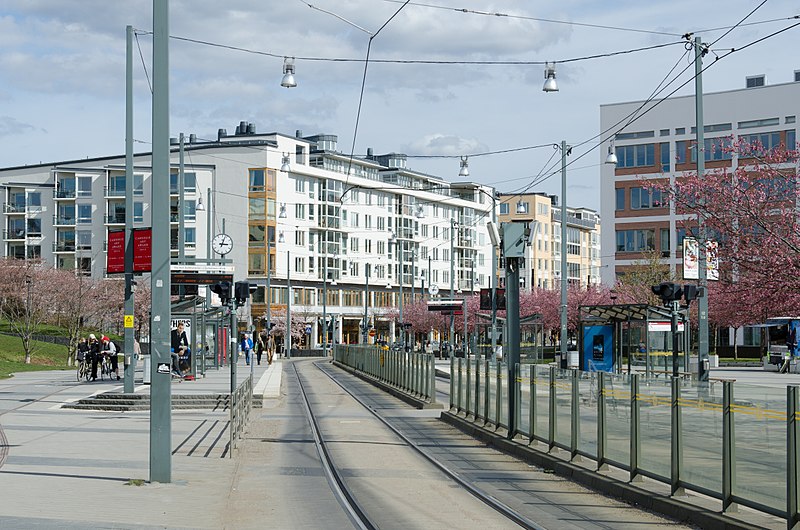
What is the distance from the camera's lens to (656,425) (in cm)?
1360

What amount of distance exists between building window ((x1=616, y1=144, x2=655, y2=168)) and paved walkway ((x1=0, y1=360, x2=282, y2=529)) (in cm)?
6497

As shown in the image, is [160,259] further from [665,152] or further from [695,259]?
[665,152]

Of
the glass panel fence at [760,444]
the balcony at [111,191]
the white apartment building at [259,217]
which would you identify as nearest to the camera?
the glass panel fence at [760,444]

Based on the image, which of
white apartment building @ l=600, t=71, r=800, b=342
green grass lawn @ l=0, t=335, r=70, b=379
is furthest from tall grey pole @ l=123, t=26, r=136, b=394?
white apartment building @ l=600, t=71, r=800, b=342

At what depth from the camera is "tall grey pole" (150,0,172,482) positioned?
14.8m

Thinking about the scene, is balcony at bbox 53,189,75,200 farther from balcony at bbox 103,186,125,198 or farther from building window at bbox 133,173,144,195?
building window at bbox 133,173,144,195

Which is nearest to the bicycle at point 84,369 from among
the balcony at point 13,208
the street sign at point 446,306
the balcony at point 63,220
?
the street sign at point 446,306

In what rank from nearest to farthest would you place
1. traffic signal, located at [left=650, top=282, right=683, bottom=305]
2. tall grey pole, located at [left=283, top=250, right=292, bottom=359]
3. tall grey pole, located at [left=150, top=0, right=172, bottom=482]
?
tall grey pole, located at [left=150, top=0, right=172, bottom=482] < traffic signal, located at [left=650, top=282, right=683, bottom=305] < tall grey pole, located at [left=283, top=250, right=292, bottom=359]

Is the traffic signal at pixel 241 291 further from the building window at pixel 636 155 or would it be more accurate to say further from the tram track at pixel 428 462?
the building window at pixel 636 155

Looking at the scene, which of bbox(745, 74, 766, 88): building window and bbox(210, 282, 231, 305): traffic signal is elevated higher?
bbox(745, 74, 766, 88): building window

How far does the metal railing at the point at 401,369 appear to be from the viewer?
109 ft

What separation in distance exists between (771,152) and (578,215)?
16079 centimetres

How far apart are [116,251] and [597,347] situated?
14671 mm

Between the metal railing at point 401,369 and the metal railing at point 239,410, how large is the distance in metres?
8.48
